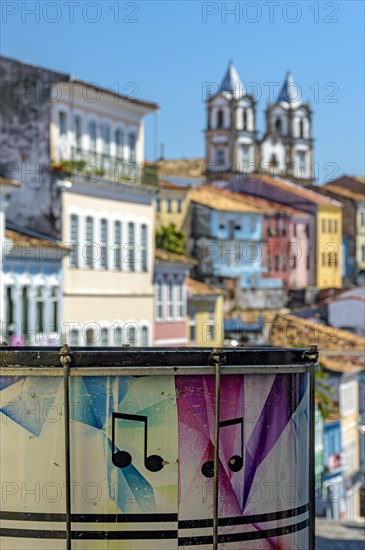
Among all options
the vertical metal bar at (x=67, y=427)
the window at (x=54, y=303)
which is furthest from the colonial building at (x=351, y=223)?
the vertical metal bar at (x=67, y=427)

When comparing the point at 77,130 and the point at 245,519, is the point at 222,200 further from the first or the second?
the point at 245,519

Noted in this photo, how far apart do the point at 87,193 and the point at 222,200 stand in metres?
41.1

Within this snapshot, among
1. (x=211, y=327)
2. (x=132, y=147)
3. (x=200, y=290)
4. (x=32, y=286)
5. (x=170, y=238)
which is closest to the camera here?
(x=32, y=286)

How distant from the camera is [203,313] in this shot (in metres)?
62.1

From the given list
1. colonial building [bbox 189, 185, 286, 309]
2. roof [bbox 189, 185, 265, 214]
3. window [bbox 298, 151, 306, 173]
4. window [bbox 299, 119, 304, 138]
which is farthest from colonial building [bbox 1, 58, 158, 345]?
window [bbox 299, 119, 304, 138]

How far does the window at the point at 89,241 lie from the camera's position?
50188mm

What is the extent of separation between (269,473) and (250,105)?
15239cm

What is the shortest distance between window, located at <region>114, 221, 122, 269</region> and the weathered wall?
10.9 feet

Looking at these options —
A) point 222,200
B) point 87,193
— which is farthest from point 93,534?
point 222,200

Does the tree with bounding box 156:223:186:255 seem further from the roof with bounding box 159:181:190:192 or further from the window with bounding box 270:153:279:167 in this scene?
the window with bounding box 270:153:279:167

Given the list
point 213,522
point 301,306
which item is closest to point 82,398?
point 213,522

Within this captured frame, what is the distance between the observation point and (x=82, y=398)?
7.81 m

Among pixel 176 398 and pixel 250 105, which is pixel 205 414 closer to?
pixel 176 398

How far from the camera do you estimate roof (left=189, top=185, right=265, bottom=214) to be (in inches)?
3524
